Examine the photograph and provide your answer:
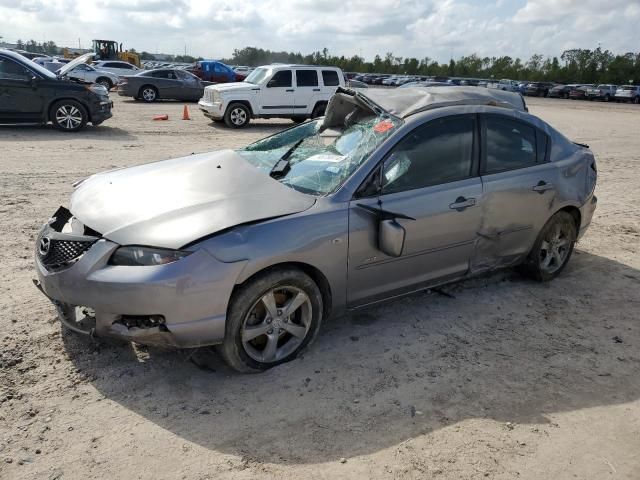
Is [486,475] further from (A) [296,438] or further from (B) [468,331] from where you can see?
(B) [468,331]

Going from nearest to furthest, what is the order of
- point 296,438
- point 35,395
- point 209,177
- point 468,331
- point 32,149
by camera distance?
1. point 296,438
2. point 35,395
3. point 209,177
4. point 468,331
5. point 32,149

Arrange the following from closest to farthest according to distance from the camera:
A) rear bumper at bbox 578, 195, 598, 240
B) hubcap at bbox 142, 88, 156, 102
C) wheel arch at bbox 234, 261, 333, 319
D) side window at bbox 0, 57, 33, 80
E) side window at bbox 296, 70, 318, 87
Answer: wheel arch at bbox 234, 261, 333, 319 → rear bumper at bbox 578, 195, 598, 240 → side window at bbox 0, 57, 33, 80 → side window at bbox 296, 70, 318, 87 → hubcap at bbox 142, 88, 156, 102

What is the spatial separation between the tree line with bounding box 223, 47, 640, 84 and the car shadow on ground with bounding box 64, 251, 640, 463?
6657cm

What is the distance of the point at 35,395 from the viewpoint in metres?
3.19

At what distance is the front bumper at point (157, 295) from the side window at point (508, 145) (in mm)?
2430

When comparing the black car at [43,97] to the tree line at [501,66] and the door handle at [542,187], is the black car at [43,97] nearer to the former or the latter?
the door handle at [542,187]

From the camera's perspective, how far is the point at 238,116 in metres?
15.7

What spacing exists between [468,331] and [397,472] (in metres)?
1.73

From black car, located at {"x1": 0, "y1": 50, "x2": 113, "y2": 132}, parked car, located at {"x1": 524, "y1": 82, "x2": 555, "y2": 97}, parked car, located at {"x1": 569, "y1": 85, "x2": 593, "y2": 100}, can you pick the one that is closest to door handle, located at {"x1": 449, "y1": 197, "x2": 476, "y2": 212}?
black car, located at {"x1": 0, "y1": 50, "x2": 113, "y2": 132}

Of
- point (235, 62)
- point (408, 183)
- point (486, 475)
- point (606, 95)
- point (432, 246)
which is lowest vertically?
point (486, 475)

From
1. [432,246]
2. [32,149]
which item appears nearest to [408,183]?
[432,246]

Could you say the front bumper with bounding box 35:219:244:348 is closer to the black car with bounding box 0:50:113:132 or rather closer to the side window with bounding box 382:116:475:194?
the side window with bounding box 382:116:475:194

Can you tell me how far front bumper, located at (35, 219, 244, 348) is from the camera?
3094mm

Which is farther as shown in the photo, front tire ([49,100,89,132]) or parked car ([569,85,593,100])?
parked car ([569,85,593,100])
